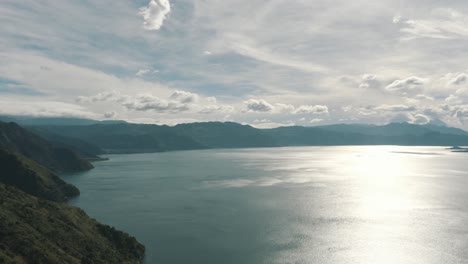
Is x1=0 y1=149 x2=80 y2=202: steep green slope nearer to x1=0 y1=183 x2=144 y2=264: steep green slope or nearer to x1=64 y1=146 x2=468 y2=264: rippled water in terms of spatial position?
x1=64 y1=146 x2=468 y2=264: rippled water

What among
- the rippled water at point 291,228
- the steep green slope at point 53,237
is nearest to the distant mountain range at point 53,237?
the steep green slope at point 53,237

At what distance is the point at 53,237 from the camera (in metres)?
89.4

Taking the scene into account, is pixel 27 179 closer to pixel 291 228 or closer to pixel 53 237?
pixel 53 237

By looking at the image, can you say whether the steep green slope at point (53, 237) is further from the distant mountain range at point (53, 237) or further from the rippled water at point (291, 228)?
the rippled water at point (291, 228)

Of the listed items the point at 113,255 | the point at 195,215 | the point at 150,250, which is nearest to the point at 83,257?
the point at 113,255

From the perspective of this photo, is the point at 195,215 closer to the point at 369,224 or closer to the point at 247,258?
the point at 247,258

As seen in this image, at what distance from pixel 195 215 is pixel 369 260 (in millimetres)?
79117

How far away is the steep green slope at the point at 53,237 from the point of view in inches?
2977

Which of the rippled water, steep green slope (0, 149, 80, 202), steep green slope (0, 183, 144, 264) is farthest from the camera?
steep green slope (0, 149, 80, 202)

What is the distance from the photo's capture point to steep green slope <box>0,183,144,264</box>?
7562 cm

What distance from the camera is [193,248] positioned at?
112188mm

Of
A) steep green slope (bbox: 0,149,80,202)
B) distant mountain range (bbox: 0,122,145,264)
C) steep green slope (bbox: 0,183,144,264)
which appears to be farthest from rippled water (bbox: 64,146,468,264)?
steep green slope (bbox: 0,149,80,202)

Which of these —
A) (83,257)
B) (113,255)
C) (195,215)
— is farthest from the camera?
(195,215)

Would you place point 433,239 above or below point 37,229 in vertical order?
below
